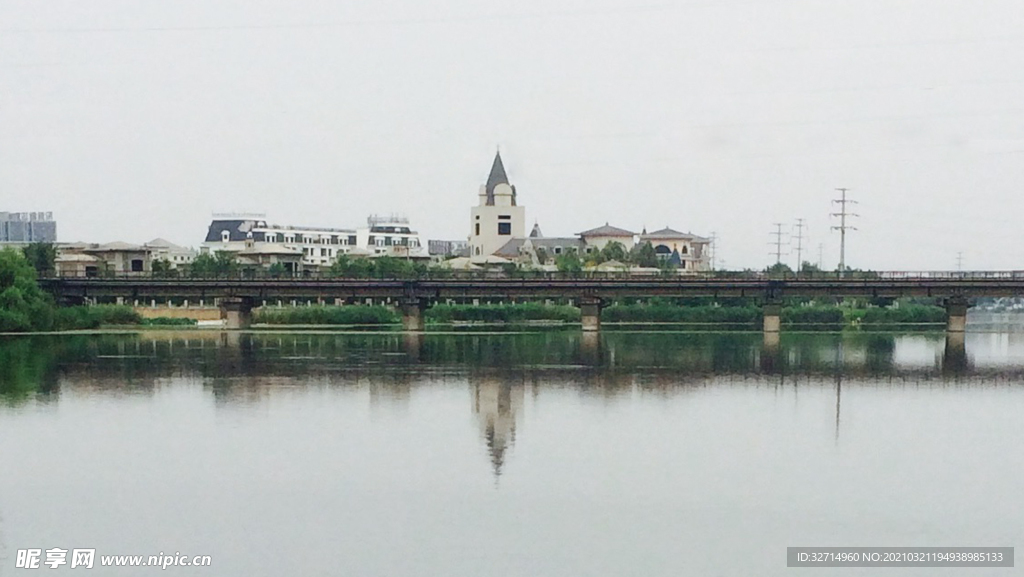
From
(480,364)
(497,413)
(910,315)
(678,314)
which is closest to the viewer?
(497,413)

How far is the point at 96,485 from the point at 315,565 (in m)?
7.85

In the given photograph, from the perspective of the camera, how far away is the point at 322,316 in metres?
97.4

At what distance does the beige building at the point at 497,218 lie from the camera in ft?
518

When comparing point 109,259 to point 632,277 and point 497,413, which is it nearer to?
point 632,277

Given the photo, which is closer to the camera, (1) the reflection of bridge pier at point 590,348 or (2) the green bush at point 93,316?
(1) the reflection of bridge pier at point 590,348

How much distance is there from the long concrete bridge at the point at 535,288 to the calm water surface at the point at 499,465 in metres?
35.7

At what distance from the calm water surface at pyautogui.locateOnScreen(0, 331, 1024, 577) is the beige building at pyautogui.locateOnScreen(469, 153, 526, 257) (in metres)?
102

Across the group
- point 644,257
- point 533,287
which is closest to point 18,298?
point 533,287

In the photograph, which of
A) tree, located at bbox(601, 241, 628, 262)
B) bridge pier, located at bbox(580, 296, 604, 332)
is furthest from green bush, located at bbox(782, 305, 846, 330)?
tree, located at bbox(601, 241, 628, 262)

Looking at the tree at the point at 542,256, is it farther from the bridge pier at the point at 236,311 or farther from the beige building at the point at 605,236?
the bridge pier at the point at 236,311

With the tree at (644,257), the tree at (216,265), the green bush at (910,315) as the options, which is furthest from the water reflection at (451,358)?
the tree at (644,257)

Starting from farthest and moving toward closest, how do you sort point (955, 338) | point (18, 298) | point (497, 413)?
point (955, 338) < point (18, 298) < point (497, 413)

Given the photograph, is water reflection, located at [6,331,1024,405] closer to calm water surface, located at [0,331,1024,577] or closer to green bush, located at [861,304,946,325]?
calm water surface, located at [0,331,1024,577]

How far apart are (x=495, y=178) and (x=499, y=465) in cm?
13169
